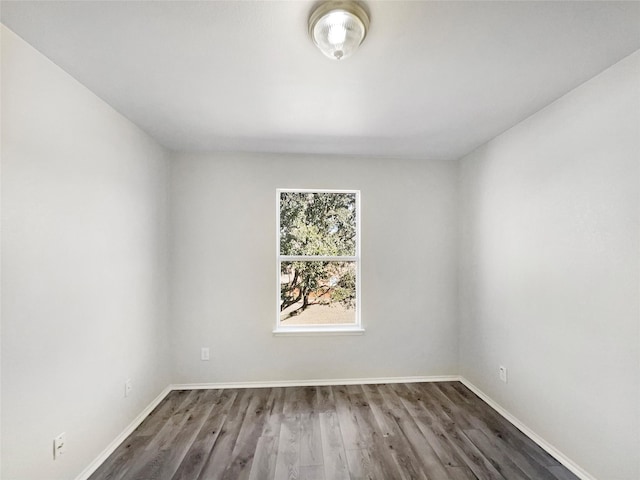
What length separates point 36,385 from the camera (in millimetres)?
1581

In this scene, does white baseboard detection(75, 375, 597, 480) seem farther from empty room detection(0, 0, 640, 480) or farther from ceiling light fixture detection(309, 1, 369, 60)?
ceiling light fixture detection(309, 1, 369, 60)

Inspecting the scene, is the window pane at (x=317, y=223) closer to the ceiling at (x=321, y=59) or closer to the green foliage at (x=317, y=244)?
the green foliage at (x=317, y=244)

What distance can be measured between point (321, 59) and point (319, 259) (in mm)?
2114

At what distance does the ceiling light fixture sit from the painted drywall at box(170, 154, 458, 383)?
1939mm

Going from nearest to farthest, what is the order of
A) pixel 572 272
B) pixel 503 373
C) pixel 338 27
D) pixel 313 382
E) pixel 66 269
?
pixel 338 27 < pixel 66 269 < pixel 572 272 < pixel 503 373 < pixel 313 382

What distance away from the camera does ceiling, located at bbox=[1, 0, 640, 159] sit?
1.33m

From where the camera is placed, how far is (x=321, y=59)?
1.66 m

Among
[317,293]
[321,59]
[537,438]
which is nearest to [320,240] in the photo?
[317,293]

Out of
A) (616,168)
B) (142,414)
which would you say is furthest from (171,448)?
(616,168)

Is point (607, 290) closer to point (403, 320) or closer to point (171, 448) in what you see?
point (403, 320)

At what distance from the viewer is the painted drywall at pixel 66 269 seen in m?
1.47

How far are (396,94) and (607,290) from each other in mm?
1738

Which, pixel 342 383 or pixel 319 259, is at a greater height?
pixel 319 259

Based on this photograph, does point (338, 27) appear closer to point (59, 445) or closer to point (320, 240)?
point (320, 240)
